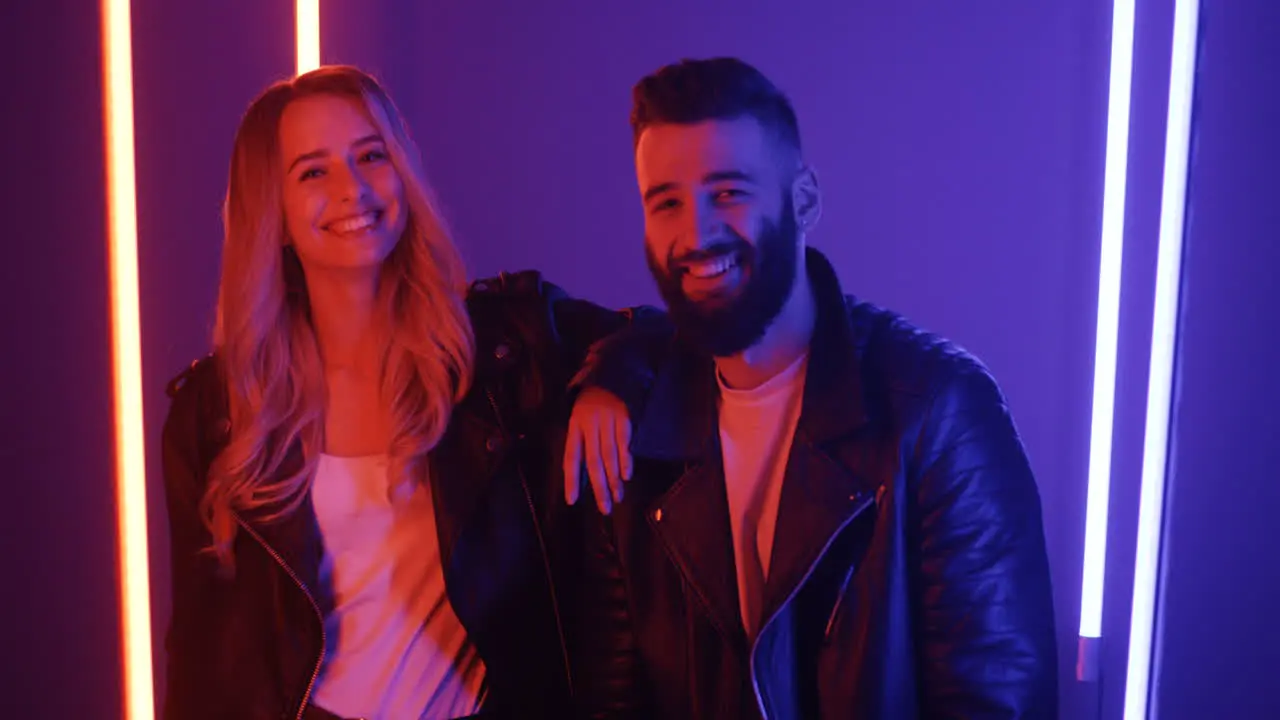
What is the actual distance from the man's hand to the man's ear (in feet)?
1.33

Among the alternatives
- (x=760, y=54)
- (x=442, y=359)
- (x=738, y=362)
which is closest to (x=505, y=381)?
(x=442, y=359)

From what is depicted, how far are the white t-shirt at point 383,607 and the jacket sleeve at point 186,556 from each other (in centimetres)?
26

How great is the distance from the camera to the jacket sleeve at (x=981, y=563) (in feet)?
4.23

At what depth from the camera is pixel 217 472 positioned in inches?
64.1

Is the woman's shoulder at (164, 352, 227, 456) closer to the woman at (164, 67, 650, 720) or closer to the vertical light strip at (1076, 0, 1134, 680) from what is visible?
the woman at (164, 67, 650, 720)

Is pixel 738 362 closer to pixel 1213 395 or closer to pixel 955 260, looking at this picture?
pixel 955 260

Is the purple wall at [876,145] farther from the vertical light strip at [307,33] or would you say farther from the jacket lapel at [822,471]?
the jacket lapel at [822,471]

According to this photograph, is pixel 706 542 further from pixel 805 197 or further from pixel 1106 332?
pixel 1106 332

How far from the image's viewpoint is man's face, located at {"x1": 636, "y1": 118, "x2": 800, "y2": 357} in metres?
1.34

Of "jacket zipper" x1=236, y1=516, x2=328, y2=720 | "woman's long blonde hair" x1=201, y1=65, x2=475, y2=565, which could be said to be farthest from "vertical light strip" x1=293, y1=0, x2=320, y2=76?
"jacket zipper" x1=236, y1=516, x2=328, y2=720

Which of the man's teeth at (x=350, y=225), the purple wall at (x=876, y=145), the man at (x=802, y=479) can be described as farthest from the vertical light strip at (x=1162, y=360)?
the man's teeth at (x=350, y=225)

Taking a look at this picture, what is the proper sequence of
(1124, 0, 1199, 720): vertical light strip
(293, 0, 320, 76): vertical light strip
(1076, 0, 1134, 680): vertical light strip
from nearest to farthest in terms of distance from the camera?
(1124, 0, 1199, 720): vertical light strip, (1076, 0, 1134, 680): vertical light strip, (293, 0, 320, 76): vertical light strip

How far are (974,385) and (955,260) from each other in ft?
2.90

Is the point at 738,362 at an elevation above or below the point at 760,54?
below
